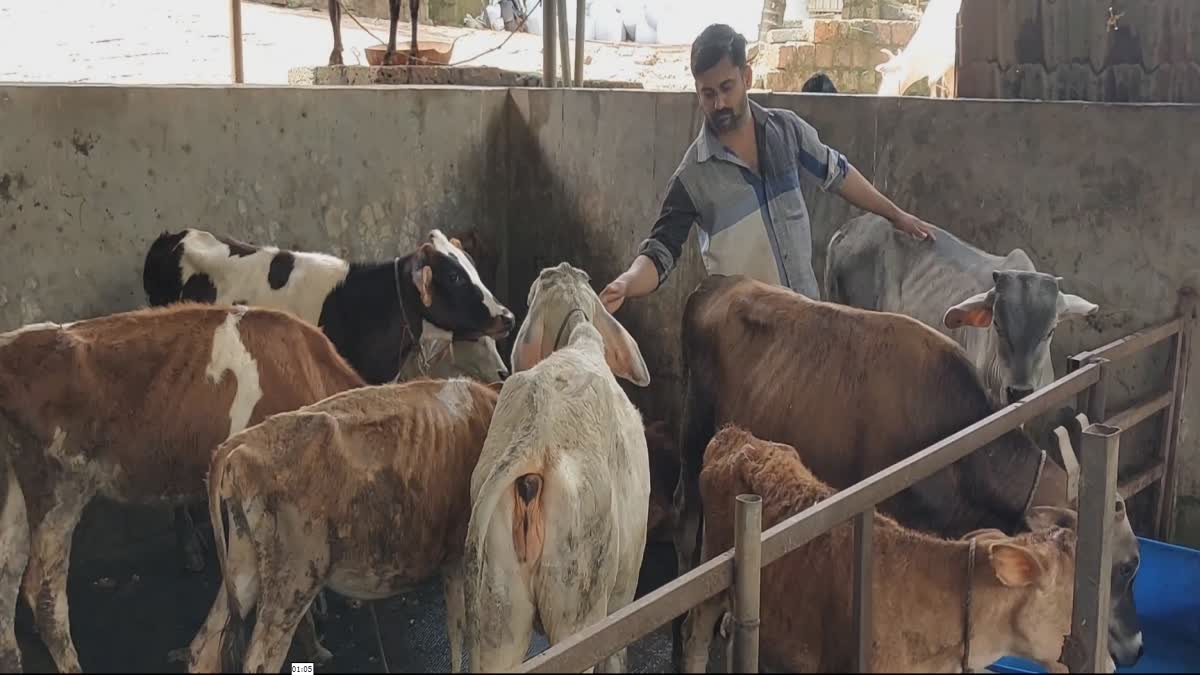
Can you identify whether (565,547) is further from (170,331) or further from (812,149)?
(812,149)

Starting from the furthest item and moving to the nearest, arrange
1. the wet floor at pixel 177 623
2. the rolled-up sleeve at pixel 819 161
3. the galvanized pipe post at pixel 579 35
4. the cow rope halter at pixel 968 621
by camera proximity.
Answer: the galvanized pipe post at pixel 579 35, the rolled-up sleeve at pixel 819 161, the wet floor at pixel 177 623, the cow rope halter at pixel 968 621

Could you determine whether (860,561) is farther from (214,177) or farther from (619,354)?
(214,177)

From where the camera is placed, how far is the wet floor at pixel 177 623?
97.1 inches

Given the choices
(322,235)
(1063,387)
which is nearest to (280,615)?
(1063,387)

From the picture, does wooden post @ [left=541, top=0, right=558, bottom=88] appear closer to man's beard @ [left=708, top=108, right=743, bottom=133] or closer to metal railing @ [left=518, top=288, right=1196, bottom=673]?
man's beard @ [left=708, top=108, right=743, bottom=133]

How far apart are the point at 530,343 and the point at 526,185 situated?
2.63 meters

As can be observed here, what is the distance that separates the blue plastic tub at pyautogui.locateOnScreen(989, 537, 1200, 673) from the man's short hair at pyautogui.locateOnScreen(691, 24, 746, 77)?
6.01ft

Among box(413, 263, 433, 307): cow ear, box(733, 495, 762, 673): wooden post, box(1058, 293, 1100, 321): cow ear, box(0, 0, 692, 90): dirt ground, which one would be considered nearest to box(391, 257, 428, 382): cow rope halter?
box(413, 263, 433, 307): cow ear

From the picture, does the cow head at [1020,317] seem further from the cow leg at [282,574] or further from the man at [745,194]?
the cow leg at [282,574]

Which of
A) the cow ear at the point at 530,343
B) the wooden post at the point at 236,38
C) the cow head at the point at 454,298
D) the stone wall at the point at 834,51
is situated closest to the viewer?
the cow ear at the point at 530,343

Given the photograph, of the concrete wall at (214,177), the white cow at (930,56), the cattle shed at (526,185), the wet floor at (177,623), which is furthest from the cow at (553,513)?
the white cow at (930,56)

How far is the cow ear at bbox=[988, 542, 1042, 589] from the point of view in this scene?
1.75 m

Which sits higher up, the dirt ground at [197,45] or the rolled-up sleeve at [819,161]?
the dirt ground at [197,45]

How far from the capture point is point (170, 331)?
3.21 metres
